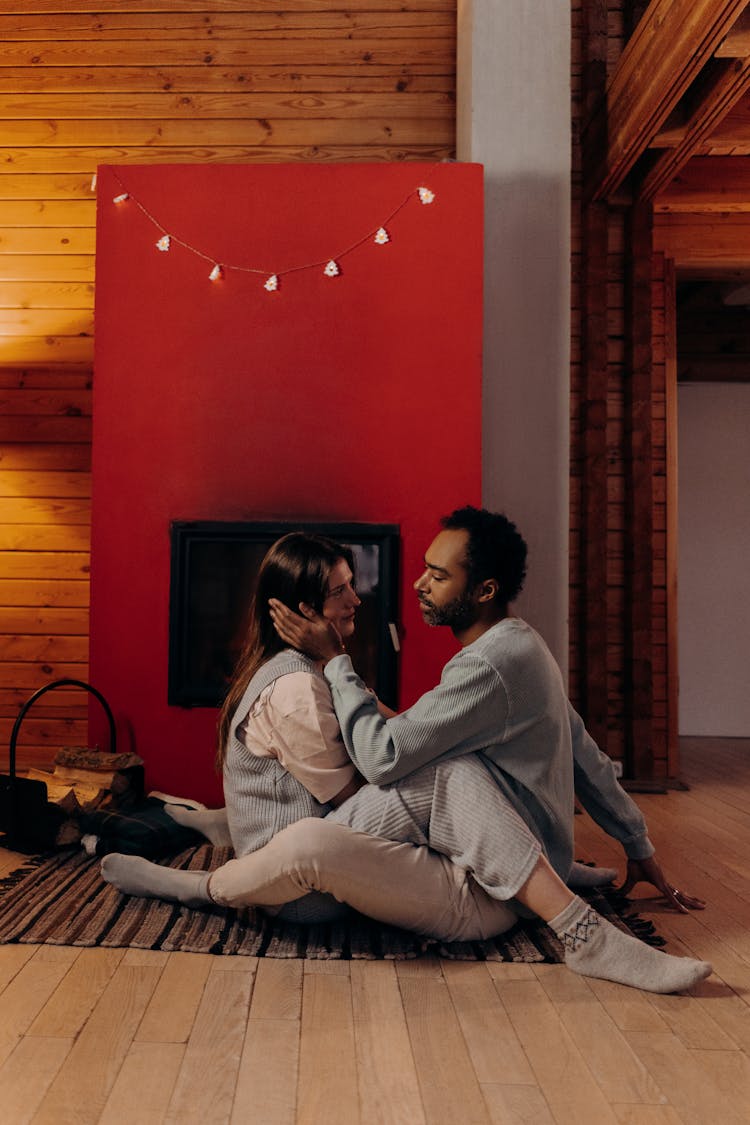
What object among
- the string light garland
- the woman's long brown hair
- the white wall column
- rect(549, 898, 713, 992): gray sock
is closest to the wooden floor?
rect(549, 898, 713, 992): gray sock

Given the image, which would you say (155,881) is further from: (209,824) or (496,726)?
(496,726)

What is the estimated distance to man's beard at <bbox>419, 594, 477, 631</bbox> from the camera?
2.20 metres

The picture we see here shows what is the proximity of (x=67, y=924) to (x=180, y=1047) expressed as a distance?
2.26 ft

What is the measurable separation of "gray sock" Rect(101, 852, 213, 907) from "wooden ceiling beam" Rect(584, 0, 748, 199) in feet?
9.22

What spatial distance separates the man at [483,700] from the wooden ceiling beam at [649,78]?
73.6 inches

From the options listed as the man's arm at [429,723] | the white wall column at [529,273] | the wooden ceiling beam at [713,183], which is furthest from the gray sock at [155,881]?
the wooden ceiling beam at [713,183]

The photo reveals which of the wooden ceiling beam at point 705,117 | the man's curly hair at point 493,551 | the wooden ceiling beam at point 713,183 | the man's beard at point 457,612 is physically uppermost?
the wooden ceiling beam at point 713,183

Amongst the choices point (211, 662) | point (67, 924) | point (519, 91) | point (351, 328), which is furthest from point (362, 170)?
point (67, 924)

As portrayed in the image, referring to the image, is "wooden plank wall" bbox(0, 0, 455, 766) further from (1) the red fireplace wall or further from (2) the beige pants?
(2) the beige pants

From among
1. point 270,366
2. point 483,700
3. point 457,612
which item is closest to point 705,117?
point 270,366

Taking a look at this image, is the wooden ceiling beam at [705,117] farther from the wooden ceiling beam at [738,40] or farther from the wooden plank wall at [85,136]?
the wooden plank wall at [85,136]

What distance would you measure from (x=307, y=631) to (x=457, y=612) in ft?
1.10

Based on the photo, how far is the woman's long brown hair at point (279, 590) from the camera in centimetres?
224

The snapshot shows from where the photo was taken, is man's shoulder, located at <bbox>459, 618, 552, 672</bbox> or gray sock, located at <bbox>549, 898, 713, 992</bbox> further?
man's shoulder, located at <bbox>459, 618, 552, 672</bbox>
